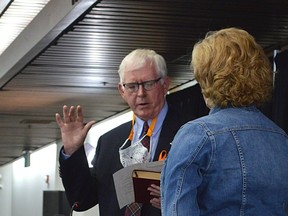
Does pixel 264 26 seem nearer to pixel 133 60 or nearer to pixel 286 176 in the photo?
pixel 133 60

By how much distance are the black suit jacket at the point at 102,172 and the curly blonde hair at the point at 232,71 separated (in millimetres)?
1292

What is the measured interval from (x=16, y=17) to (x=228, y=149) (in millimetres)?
6508

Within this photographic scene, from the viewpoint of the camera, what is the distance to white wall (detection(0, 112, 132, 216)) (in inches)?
675

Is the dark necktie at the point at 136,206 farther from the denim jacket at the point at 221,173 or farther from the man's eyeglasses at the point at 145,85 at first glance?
the denim jacket at the point at 221,173

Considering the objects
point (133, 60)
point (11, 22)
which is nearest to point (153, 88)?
point (133, 60)

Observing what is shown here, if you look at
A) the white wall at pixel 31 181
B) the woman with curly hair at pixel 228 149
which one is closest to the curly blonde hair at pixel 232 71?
the woman with curly hair at pixel 228 149

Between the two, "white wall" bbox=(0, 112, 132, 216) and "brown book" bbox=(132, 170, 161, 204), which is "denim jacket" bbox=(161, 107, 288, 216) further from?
"white wall" bbox=(0, 112, 132, 216)

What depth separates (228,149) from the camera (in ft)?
8.13

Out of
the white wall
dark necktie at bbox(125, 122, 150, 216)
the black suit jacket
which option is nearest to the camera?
dark necktie at bbox(125, 122, 150, 216)

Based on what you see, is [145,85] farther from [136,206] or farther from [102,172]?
[136,206]

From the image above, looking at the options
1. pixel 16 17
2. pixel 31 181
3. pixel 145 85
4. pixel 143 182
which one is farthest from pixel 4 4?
pixel 31 181

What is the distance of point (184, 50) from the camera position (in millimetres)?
7645

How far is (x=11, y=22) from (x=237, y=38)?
666 cm

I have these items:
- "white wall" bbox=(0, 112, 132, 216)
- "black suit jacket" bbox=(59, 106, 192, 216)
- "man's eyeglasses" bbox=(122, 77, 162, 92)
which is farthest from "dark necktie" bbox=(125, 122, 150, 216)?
"white wall" bbox=(0, 112, 132, 216)
